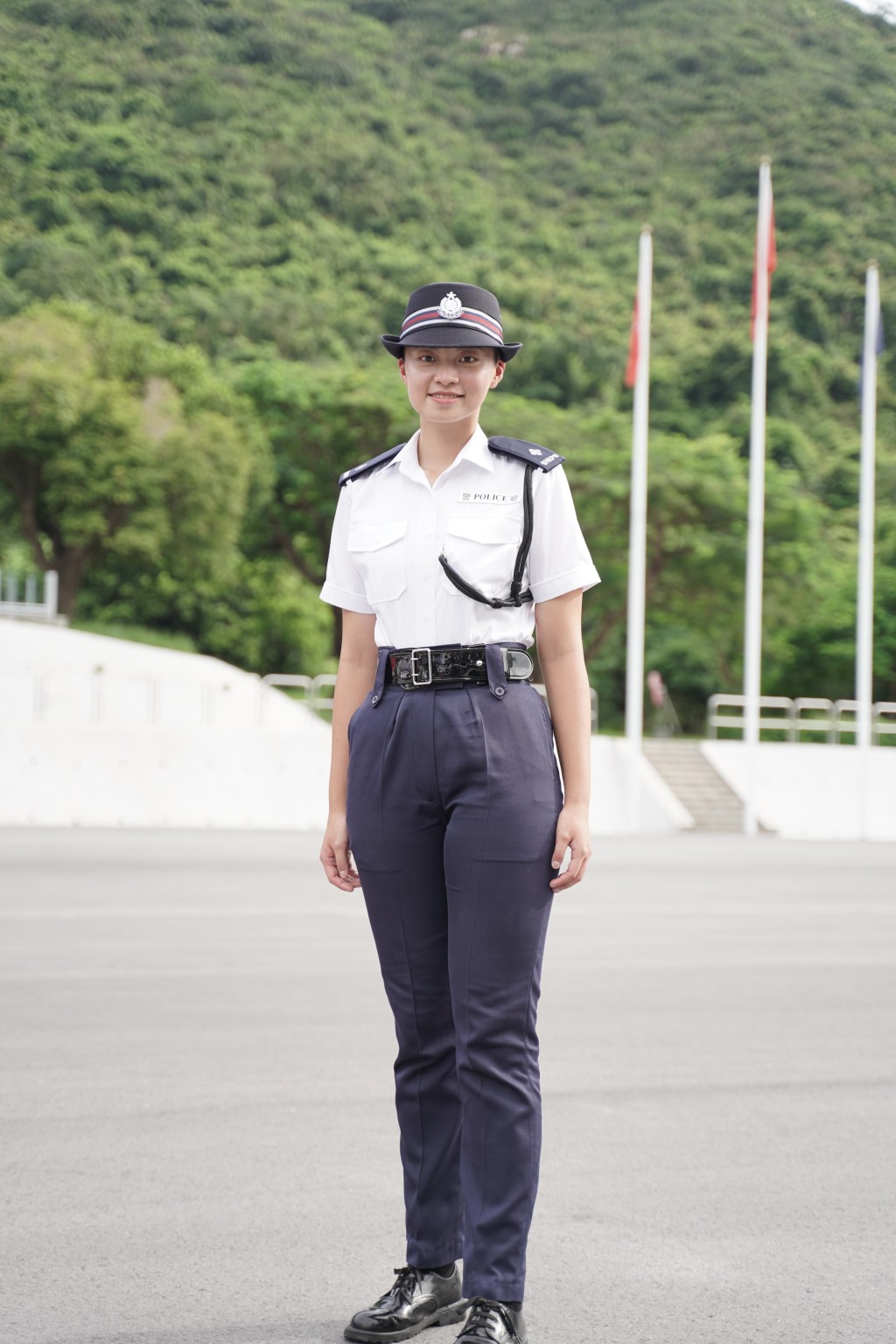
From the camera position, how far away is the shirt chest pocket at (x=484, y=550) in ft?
10.5

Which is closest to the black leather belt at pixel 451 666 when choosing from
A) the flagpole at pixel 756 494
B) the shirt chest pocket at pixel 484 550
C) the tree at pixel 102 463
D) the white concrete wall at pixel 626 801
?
the shirt chest pocket at pixel 484 550

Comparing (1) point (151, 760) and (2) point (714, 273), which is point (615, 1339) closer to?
(1) point (151, 760)

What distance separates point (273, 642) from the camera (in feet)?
149

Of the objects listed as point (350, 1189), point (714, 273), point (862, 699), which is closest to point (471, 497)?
point (350, 1189)

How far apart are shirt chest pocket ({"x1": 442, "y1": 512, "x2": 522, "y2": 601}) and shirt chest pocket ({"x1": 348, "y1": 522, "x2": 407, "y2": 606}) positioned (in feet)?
0.33

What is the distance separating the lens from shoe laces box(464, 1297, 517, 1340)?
3012mm

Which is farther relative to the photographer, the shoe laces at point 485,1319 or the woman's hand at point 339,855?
the woman's hand at point 339,855

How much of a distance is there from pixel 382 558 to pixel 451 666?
0.93 feet

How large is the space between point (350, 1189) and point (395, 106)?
3674 inches

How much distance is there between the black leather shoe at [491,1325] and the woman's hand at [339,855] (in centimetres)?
87

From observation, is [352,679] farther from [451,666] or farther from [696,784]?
[696,784]

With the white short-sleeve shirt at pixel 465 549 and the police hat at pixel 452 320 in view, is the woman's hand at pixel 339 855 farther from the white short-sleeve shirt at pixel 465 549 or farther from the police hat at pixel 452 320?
the police hat at pixel 452 320

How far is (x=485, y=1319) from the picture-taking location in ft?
9.96

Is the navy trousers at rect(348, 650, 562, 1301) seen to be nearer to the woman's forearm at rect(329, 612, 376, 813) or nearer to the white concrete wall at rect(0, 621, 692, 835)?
the woman's forearm at rect(329, 612, 376, 813)
